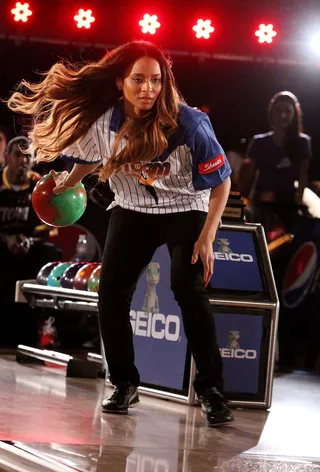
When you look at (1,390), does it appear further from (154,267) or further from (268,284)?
(268,284)

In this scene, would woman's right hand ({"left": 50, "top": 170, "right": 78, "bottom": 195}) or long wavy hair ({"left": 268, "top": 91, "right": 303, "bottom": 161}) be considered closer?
woman's right hand ({"left": 50, "top": 170, "right": 78, "bottom": 195})

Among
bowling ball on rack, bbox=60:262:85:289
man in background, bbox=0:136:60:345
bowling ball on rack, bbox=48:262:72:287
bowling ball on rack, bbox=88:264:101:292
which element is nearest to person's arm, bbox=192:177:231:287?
bowling ball on rack, bbox=88:264:101:292

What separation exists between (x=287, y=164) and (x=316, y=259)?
1.12 meters

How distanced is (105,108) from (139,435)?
148 centimetres

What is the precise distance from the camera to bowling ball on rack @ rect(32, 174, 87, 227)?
486 centimetres

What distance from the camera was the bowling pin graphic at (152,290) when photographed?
523 cm

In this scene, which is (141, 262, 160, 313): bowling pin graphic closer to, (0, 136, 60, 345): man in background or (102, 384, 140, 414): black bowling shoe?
(102, 384, 140, 414): black bowling shoe

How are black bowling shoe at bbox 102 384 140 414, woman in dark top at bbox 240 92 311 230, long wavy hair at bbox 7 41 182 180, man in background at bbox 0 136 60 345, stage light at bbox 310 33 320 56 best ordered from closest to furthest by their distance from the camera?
long wavy hair at bbox 7 41 182 180 → black bowling shoe at bbox 102 384 140 414 → man in background at bbox 0 136 60 345 → woman in dark top at bbox 240 92 311 230 → stage light at bbox 310 33 320 56

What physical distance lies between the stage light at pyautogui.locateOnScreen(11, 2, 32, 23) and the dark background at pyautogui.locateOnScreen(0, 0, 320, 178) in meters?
0.05

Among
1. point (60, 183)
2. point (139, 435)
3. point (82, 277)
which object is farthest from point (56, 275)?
point (139, 435)

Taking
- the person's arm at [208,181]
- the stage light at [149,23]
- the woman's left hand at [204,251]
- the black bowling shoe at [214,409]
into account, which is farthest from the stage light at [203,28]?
the black bowling shoe at [214,409]

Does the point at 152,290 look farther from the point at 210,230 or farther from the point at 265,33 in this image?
the point at 265,33

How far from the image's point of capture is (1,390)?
5.04 metres

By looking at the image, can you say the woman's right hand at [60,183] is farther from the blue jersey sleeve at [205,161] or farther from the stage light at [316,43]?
the stage light at [316,43]
